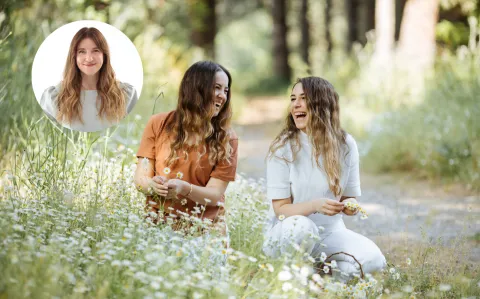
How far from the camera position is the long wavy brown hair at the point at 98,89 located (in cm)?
335

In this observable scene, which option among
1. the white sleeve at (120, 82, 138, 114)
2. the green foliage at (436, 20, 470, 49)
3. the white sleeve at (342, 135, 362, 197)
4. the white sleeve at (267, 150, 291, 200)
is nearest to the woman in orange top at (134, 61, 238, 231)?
the white sleeve at (267, 150, 291, 200)

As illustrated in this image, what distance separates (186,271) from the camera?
283 cm

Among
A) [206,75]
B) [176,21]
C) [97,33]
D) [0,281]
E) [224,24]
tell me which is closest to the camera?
[0,281]

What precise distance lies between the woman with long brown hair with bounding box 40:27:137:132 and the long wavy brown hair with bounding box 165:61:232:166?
1.20 ft

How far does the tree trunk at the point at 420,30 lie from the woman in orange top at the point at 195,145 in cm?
760

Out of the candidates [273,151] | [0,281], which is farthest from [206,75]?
[0,281]

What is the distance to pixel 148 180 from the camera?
346cm

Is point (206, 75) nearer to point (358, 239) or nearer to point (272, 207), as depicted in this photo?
point (272, 207)

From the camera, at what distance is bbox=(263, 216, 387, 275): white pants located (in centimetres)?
351

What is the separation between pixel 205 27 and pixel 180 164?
38.8ft

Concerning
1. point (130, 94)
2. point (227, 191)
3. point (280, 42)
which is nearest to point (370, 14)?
point (280, 42)

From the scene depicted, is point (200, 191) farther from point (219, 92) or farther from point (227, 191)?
point (227, 191)

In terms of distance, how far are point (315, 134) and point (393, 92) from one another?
6658mm

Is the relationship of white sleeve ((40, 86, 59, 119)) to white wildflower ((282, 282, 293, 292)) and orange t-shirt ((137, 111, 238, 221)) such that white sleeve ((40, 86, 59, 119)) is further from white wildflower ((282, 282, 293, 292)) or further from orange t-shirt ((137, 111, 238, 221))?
white wildflower ((282, 282, 293, 292))
